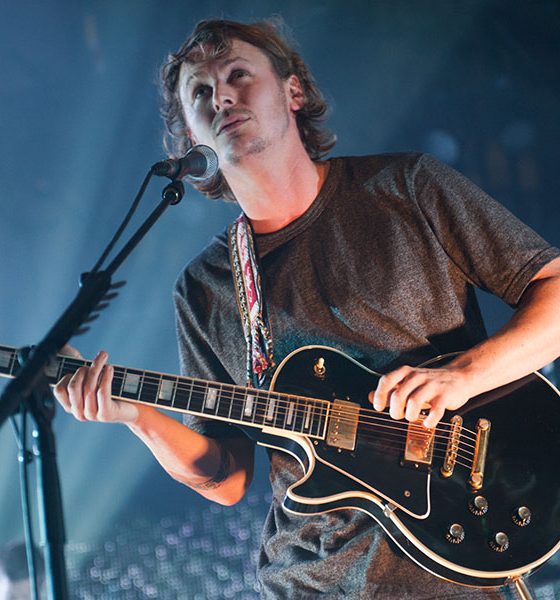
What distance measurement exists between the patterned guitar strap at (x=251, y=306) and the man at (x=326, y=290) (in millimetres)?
24

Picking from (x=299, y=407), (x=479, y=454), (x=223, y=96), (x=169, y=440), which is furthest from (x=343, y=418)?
(x=223, y=96)

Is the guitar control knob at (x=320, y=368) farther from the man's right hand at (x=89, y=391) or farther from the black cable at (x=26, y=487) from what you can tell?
the black cable at (x=26, y=487)

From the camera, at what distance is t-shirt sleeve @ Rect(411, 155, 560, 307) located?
1944mm

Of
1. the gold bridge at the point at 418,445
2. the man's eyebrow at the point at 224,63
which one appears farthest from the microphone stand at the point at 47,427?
the man's eyebrow at the point at 224,63

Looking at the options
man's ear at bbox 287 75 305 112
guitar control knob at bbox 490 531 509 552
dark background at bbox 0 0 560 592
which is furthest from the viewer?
dark background at bbox 0 0 560 592

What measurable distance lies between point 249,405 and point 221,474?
0.50m

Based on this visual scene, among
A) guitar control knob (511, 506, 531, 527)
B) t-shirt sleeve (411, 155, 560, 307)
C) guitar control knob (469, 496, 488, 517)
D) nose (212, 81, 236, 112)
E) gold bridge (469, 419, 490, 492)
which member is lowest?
guitar control knob (511, 506, 531, 527)

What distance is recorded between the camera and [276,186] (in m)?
2.43

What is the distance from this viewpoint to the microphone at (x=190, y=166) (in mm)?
1699

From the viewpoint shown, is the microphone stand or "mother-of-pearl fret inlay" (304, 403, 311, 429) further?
"mother-of-pearl fret inlay" (304, 403, 311, 429)

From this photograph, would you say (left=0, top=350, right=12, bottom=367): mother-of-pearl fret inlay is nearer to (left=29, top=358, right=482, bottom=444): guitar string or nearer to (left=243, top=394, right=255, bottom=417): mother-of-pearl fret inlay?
(left=29, top=358, right=482, bottom=444): guitar string

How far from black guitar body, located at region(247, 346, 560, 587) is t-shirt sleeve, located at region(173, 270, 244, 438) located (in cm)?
50

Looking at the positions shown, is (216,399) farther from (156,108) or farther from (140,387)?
(156,108)

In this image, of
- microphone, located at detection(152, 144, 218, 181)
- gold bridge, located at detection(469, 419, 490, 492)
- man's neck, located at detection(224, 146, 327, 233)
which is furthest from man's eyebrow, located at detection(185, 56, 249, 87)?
gold bridge, located at detection(469, 419, 490, 492)
